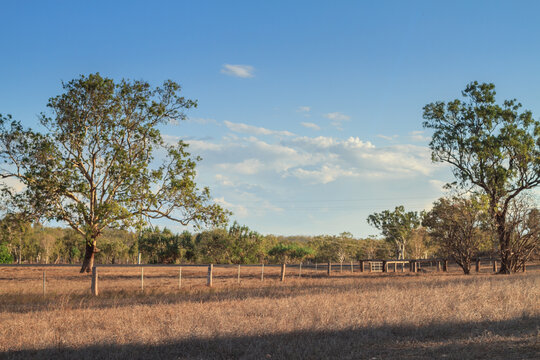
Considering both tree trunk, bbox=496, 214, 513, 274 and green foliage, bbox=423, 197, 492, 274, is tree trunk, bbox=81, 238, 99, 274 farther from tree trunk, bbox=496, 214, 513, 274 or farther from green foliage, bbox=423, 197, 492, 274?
tree trunk, bbox=496, 214, 513, 274

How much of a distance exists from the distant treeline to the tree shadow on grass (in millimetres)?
49676

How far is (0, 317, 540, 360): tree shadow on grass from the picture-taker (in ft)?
28.3

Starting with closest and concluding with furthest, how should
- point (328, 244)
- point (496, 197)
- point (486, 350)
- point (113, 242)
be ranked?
point (486, 350)
point (496, 197)
point (113, 242)
point (328, 244)

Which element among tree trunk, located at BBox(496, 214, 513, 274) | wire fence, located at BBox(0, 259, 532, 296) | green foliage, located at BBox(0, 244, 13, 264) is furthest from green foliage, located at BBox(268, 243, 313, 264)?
tree trunk, located at BBox(496, 214, 513, 274)

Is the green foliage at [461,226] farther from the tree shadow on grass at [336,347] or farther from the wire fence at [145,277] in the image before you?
the tree shadow on grass at [336,347]

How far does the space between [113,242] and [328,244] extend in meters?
42.4

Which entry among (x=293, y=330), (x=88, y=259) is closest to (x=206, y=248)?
(x=88, y=259)

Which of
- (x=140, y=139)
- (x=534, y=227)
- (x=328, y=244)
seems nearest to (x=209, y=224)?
(x=140, y=139)

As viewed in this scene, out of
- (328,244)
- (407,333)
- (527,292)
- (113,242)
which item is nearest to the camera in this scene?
(407,333)

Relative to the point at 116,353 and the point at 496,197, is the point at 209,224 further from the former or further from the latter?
the point at 116,353

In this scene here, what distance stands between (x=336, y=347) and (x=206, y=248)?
64.8 metres

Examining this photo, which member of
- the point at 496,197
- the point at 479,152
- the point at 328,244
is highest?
the point at 479,152

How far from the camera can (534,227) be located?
34719 mm

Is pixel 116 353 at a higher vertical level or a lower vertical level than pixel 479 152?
lower
